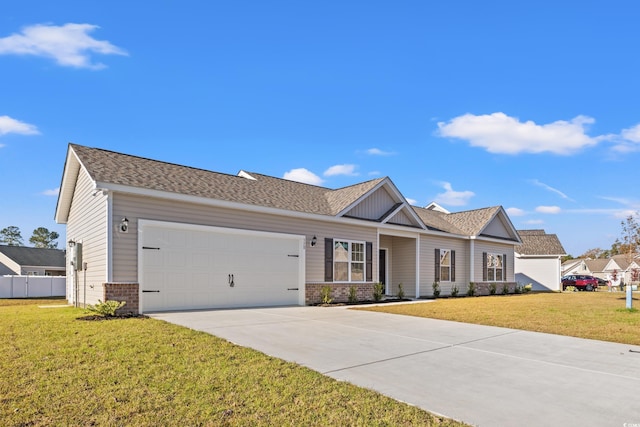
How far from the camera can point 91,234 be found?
488 inches

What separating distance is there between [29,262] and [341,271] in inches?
1698

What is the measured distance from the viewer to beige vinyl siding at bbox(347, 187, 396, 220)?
16.9m

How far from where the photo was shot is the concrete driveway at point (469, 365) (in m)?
3.98

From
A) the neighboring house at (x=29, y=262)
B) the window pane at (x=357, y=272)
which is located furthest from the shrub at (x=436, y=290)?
the neighboring house at (x=29, y=262)

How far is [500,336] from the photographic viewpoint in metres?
8.19

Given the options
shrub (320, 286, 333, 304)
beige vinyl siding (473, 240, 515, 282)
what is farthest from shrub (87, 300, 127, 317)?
beige vinyl siding (473, 240, 515, 282)

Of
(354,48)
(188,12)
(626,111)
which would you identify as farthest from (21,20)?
(626,111)

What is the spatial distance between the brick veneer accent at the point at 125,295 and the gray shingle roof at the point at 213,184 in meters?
2.64

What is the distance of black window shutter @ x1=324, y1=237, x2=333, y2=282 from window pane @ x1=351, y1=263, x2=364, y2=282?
4.31 feet

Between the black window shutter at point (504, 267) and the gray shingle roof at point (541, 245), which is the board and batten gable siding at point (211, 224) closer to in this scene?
the black window shutter at point (504, 267)

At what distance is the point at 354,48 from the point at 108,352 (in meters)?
12.7

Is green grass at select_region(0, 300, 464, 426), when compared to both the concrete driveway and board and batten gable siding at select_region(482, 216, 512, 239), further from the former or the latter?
board and batten gable siding at select_region(482, 216, 512, 239)

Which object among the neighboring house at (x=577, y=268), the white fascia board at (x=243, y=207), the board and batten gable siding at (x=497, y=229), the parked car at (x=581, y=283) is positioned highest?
the white fascia board at (x=243, y=207)

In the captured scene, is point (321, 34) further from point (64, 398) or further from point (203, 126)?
point (64, 398)
